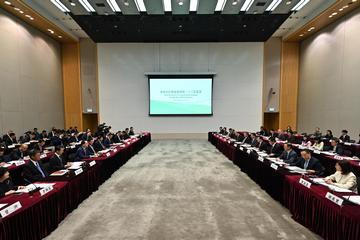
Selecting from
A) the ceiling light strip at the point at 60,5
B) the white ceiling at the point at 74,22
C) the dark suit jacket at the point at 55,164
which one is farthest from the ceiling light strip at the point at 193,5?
the dark suit jacket at the point at 55,164

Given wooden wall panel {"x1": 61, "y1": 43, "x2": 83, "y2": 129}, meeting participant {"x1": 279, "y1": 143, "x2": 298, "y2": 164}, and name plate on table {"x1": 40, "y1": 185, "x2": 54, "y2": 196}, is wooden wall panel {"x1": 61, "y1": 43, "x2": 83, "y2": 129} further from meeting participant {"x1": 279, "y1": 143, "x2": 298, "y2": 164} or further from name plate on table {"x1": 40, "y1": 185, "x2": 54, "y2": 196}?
meeting participant {"x1": 279, "y1": 143, "x2": 298, "y2": 164}

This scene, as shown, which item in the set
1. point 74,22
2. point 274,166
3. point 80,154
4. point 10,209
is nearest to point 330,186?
point 274,166

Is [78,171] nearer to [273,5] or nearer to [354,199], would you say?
[354,199]

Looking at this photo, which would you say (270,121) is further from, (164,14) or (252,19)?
(164,14)

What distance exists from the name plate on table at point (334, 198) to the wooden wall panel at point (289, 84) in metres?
13.3

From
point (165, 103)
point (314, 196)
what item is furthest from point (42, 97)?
point (314, 196)

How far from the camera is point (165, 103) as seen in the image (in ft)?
47.7

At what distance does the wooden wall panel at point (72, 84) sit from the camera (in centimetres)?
1473

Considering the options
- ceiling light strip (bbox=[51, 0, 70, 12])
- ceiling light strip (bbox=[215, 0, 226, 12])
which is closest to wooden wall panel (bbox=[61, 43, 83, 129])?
ceiling light strip (bbox=[51, 0, 70, 12])

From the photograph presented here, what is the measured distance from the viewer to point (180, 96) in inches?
568

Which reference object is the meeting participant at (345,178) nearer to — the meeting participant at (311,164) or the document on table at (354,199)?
the document on table at (354,199)

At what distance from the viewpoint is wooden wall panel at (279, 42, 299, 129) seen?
14680mm

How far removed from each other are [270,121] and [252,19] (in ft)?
25.7

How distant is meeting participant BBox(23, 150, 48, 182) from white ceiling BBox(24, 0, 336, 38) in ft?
27.5
